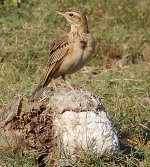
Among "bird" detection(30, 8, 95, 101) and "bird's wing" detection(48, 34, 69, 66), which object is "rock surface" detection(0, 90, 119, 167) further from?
"bird's wing" detection(48, 34, 69, 66)

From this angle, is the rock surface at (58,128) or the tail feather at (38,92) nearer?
the rock surface at (58,128)

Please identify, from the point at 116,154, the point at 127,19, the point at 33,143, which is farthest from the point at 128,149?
the point at 127,19

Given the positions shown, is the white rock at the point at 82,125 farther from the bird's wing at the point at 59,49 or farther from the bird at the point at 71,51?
the bird's wing at the point at 59,49

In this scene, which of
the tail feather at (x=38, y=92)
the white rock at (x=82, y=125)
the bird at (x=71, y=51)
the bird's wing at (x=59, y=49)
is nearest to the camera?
the white rock at (x=82, y=125)

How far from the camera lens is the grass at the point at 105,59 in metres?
7.34

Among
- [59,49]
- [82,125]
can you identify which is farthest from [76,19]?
[82,125]

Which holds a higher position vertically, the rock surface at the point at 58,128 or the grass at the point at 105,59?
the rock surface at the point at 58,128

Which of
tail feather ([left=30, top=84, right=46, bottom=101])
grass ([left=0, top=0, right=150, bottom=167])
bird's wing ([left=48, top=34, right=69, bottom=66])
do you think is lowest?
grass ([left=0, top=0, right=150, bottom=167])

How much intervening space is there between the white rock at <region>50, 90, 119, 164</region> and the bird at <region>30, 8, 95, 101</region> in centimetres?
61

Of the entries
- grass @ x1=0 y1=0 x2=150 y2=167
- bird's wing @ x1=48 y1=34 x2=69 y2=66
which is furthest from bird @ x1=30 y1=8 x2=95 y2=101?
grass @ x1=0 y1=0 x2=150 y2=167

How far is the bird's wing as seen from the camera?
23.6ft

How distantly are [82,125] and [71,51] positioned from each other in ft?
3.81

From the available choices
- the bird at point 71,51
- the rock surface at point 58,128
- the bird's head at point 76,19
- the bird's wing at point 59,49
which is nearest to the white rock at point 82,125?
the rock surface at point 58,128

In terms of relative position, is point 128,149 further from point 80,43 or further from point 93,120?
point 80,43
